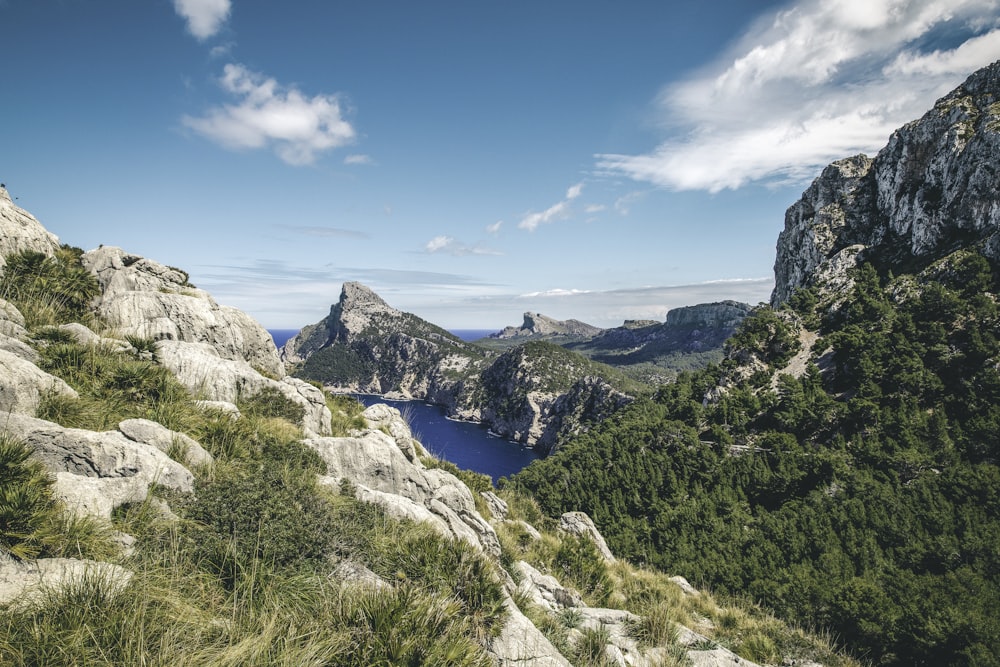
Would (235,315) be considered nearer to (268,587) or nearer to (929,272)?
(268,587)

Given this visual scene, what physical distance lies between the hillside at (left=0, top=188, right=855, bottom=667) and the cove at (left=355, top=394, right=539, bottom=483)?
9520 centimetres

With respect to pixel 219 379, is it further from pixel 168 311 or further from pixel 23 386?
pixel 23 386

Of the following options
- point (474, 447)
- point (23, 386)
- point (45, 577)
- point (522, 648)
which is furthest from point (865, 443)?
point (474, 447)

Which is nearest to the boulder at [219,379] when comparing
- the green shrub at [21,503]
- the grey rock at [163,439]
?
the grey rock at [163,439]

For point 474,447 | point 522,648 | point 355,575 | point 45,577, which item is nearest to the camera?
point 45,577

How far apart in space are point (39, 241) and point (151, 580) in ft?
55.8

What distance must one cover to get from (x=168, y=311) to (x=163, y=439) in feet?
31.0

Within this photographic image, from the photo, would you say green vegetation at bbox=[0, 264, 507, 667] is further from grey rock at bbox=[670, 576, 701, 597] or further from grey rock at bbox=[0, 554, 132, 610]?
grey rock at bbox=[670, 576, 701, 597]

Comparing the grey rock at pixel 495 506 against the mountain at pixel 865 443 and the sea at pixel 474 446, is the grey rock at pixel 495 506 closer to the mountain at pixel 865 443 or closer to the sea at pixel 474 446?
the mountain at pixel 865 443

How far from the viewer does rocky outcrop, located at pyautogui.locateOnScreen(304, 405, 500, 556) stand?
37.4 ft

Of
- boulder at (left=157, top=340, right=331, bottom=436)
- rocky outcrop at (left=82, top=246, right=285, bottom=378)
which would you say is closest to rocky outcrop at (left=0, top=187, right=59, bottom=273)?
rocky outcrop at (left=82, top=246, right=285, bottom=378)

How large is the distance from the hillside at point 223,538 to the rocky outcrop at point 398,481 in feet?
0.24

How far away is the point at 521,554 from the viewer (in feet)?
46.6

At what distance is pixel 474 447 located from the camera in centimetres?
14550
